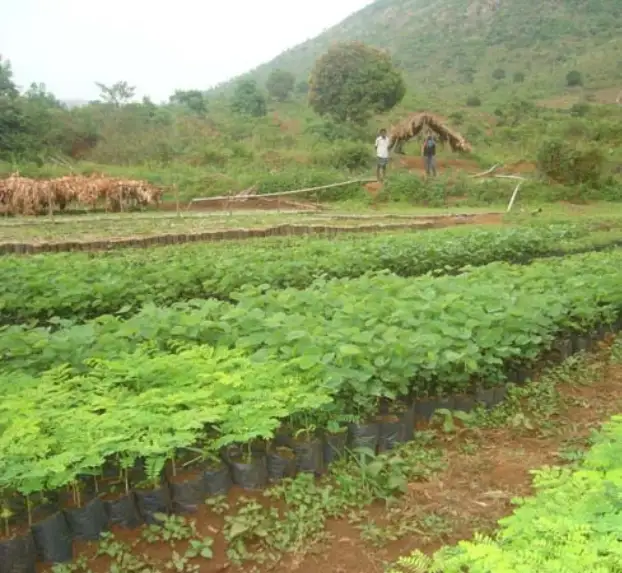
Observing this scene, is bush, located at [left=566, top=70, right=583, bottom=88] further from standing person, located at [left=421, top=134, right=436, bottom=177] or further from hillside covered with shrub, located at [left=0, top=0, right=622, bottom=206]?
standing person, located at [left=421, top=134, right=436, bottom=177]

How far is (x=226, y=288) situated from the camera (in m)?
7.90

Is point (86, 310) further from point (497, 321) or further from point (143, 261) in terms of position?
point (497, 321)

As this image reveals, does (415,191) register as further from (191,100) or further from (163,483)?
(191,100)

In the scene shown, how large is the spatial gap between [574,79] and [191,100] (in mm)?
27164

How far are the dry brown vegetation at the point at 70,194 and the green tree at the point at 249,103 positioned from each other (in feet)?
74.6

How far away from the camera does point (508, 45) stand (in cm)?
5766

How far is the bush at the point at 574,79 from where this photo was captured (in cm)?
4750

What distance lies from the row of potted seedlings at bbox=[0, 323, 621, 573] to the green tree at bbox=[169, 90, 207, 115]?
39.3 m

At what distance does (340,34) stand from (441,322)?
88.6 metres

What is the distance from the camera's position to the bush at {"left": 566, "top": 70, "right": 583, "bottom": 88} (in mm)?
47500

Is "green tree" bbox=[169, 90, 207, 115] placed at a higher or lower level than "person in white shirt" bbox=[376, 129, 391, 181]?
higher

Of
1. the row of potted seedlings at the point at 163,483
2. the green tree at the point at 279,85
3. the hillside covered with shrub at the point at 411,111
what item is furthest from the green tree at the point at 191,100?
the row of potted seedlings at the point at 163,483

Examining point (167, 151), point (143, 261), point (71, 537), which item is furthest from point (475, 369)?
point (167, 151)

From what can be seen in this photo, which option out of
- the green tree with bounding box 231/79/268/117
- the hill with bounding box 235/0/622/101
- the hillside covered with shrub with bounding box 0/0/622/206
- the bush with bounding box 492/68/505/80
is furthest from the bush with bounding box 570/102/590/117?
the green tree with bounding box 231/79/268/117
